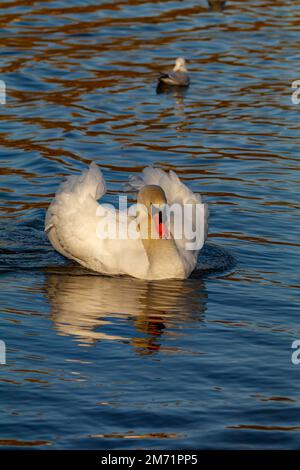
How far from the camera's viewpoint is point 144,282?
1225cm

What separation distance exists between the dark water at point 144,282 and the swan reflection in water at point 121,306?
0.03 metres

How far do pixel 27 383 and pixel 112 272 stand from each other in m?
3.32

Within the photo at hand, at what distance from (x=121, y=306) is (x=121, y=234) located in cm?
A: 131

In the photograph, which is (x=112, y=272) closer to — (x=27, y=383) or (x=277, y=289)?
(x=277, y=289)

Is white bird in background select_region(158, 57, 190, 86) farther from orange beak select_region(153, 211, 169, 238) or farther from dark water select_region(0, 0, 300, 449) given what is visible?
orange beak select_region(153, 211, 169, 238)

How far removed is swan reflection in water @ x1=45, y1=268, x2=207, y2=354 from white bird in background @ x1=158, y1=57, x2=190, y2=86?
8121mm

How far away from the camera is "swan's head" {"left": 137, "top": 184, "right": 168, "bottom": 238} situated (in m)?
12.2

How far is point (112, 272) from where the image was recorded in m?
12.4

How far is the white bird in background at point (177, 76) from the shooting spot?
1989 centimetres

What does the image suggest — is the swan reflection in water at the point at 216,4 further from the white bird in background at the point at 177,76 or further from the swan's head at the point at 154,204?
the swan's head at the point at 154,204

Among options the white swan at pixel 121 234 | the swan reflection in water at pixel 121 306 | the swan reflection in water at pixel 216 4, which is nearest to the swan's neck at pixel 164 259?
the white swan at pixel 121 234

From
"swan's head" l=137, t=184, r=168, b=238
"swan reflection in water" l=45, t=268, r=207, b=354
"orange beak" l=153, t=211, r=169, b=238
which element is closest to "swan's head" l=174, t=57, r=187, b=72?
"swan's head" l=137, t=184, r=168, b=238

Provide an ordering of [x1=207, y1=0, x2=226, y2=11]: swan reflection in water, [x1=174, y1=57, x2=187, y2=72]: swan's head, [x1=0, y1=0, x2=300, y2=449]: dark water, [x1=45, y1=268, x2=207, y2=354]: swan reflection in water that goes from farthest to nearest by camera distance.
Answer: [x1=207, y1=0, x2=226, y2=11]: swan reflection in water → [x1=174, y1=57, x2=187, y2=72]: swan's head → [x1=45, y1=268, x2=207, y2=354]: swan reflection in water → [x1=0, y1=0, x2=300, y2=449]: dark water
